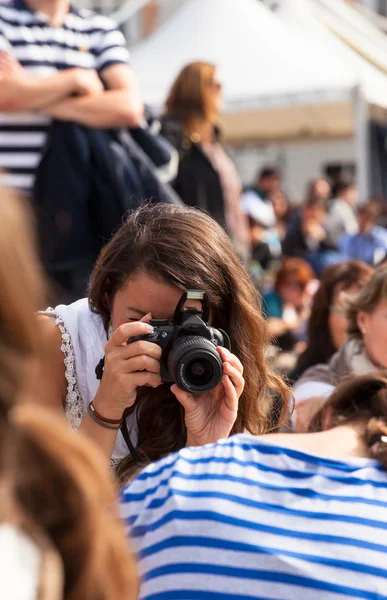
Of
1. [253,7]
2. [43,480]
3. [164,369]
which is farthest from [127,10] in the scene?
[43,480]

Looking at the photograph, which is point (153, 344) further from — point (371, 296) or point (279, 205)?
point (279, 205)

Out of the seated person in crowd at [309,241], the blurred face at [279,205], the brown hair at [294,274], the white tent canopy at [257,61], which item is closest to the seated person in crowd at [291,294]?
the brown hair at [294,274]

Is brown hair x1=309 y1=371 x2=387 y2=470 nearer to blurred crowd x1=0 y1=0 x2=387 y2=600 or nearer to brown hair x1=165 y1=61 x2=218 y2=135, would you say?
blurred crowd x1=0 y1=0 x2=387 y2=600

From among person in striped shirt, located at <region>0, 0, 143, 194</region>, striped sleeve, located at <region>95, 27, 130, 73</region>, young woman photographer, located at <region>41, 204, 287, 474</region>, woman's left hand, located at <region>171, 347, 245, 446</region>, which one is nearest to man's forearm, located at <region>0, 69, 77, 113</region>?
person in striped shirt, located at <region>0, 0, 143, 194</region>

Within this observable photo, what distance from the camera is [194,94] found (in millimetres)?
3807

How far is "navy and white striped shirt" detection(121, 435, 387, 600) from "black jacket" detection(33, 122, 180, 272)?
4.30 feet

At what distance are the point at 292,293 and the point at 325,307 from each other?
8.92ft

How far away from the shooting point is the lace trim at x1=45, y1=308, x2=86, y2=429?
2.12m

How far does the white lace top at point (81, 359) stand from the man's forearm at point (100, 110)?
2.96 feet

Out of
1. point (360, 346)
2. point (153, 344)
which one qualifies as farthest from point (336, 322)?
point (153, 344)

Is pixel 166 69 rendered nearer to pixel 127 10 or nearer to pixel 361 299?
pixel 127 10

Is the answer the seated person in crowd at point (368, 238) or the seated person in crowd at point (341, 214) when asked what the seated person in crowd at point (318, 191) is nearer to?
the seated person in crowd at point (341, 214)

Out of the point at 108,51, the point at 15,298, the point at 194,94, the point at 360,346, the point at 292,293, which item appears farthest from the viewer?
the point at 292,293

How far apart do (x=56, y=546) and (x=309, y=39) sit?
27.9 ft
